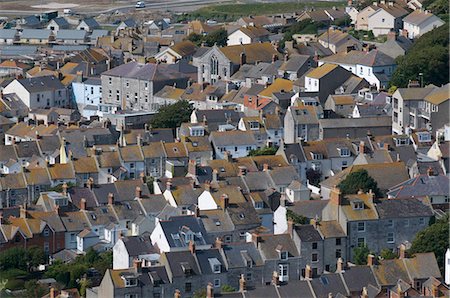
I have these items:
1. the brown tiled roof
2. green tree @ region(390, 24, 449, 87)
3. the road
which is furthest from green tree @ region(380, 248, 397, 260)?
the road

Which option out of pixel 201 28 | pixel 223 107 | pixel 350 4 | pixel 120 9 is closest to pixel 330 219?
pixel 223 107

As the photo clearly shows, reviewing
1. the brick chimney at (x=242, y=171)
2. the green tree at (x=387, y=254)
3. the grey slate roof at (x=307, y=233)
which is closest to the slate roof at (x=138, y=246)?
the grey slate roof at (x=307, y=233)

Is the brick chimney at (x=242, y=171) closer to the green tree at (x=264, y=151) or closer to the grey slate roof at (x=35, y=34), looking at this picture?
the green tree at (x=264, y=151)

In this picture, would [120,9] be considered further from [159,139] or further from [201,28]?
[159,139]

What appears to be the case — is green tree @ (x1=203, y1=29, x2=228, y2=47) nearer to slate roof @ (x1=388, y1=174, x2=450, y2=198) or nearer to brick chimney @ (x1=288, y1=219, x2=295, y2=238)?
slate roof @ (x1=388, y1=174, x2=450, y2=198)

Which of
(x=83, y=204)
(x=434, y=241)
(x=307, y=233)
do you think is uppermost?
(x=83, y=204)

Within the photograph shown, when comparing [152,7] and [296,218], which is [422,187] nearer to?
[296,218]

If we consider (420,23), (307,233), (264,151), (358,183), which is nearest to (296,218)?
(307,233)
